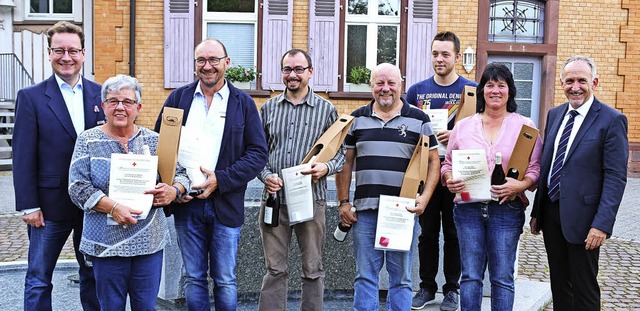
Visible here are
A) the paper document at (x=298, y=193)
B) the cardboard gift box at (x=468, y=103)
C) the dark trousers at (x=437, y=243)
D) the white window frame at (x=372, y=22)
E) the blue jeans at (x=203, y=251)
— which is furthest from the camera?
the white window frame at (x=372, y=22)

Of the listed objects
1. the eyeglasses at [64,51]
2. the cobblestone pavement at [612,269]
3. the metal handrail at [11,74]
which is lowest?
the cobblestone pavement at [612,269]

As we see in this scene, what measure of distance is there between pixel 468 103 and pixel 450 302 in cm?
149

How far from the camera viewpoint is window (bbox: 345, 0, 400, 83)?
1261 centimetres

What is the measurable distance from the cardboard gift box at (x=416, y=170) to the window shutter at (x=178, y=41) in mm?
8722

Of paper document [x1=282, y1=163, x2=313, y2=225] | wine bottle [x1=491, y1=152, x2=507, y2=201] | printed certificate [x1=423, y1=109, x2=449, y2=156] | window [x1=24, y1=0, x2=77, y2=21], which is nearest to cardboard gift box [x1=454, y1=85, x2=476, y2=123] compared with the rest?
printed certificate [x1=423, y1=109, x2=449, y2=156]

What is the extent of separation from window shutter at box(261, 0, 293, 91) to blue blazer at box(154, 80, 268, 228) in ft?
26.8

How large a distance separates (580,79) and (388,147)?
1.20 m

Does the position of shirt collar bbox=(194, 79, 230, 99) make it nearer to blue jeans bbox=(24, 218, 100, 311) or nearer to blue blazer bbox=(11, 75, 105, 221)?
blue blazer bbox=(11, 75, 105, 221)

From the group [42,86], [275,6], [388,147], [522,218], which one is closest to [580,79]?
A: [522,218]

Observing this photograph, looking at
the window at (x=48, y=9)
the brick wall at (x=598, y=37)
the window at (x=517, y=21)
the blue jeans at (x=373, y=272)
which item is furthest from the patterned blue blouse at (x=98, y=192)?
the window at (x=48, y=9)

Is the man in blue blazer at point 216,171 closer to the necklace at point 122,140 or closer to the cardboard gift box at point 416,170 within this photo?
the necklace at point 122,140

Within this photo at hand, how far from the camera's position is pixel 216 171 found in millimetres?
3943

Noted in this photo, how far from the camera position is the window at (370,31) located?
41.4ft

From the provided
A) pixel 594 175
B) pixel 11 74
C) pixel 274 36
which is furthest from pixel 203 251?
pixel 11 74
